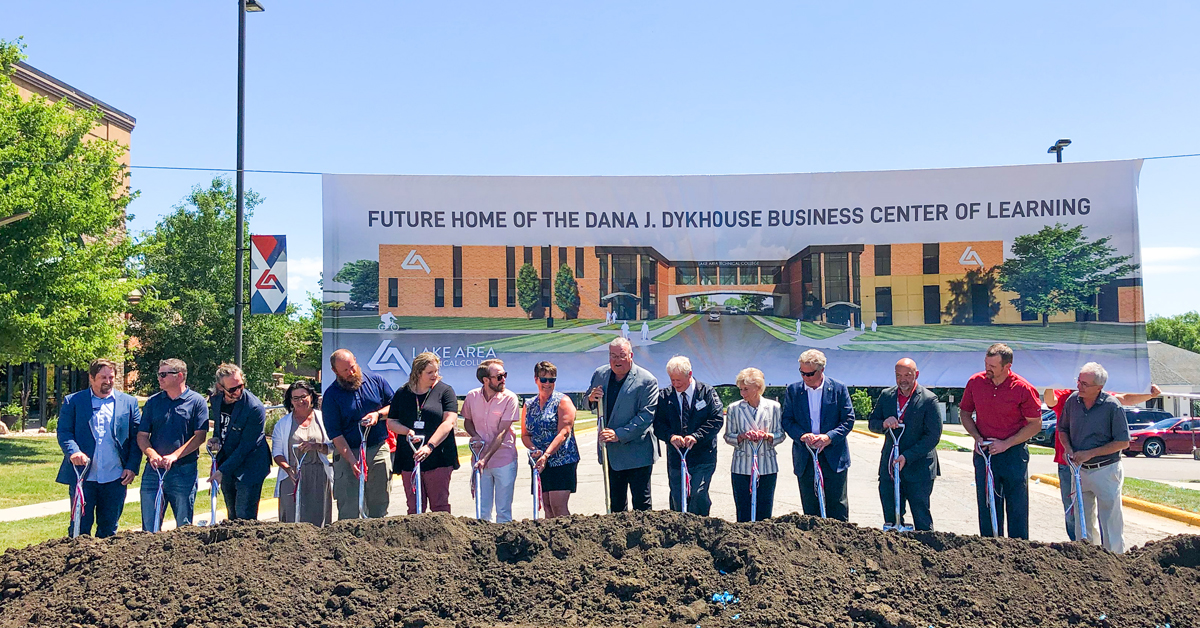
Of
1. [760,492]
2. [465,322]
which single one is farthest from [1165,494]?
[465,322]

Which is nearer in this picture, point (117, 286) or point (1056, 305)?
point (1056, 305)

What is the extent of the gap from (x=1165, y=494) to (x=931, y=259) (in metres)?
5.06

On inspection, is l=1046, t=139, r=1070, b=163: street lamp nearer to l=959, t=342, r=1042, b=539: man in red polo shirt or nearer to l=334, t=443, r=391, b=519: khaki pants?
l=959, t=342, r=1042, b=539: man in red polo shirt

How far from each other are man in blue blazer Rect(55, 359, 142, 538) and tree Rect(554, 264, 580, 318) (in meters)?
4.20

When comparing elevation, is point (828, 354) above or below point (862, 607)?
above

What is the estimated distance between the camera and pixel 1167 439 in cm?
2164

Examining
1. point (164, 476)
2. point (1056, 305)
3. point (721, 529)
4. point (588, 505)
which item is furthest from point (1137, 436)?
point (164, 476)

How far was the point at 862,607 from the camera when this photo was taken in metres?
4.29

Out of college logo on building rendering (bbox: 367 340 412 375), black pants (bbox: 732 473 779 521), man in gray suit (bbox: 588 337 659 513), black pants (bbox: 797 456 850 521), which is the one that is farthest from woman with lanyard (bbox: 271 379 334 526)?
black pants (bbox: 797 456 850 521)

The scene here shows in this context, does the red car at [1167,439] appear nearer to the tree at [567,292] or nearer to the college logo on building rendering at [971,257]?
the college logo on building rendering at [971,257]

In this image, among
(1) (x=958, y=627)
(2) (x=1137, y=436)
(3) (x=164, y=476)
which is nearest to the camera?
(1) (x=958, y=627)

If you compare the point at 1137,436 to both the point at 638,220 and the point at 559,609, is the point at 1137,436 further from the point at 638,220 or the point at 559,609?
the point at 559,609

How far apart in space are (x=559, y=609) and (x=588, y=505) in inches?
209

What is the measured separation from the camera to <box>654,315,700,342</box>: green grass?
365 inches
